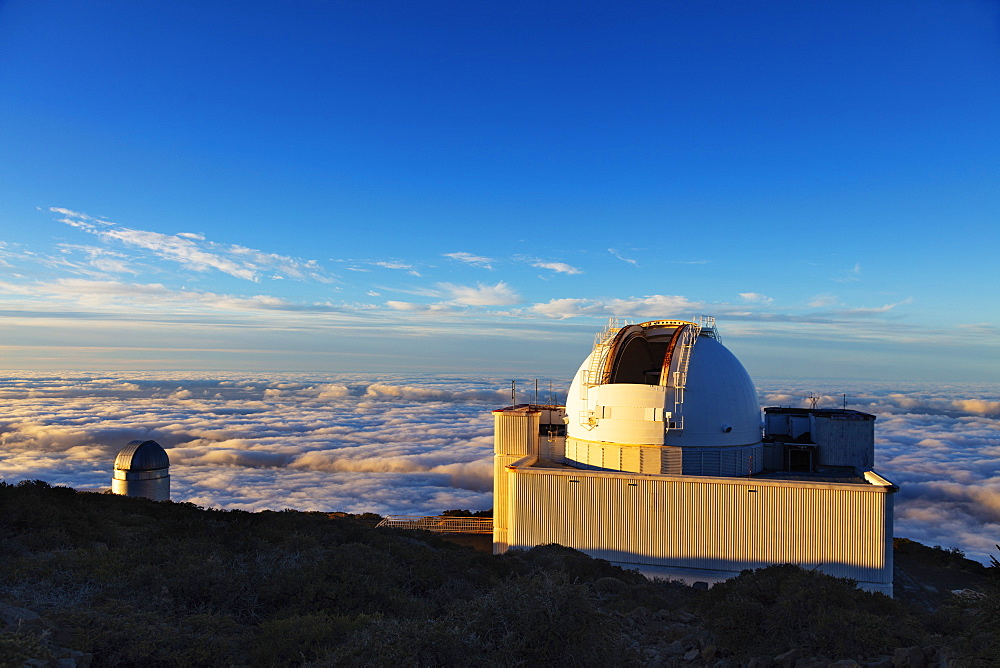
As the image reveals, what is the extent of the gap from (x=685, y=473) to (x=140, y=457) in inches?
708

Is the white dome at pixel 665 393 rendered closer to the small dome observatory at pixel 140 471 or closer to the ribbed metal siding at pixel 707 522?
the ribbed metal siding at pixel 707 522

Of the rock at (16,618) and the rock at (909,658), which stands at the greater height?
the rock at (16,618)

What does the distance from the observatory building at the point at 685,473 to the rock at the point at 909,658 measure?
904 centimetres

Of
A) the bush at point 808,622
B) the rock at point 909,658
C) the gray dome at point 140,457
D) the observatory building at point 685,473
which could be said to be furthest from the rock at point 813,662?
the gray dome at point 140,457

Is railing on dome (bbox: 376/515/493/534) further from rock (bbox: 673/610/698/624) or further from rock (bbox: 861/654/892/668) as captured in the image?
rock (bbox: 861/654/892/668)

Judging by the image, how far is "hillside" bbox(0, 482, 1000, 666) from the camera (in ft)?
20.0

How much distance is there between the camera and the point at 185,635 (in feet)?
20.9

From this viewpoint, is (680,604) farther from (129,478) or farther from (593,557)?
(129,478)

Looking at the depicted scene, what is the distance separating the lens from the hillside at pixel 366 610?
20.0 ft

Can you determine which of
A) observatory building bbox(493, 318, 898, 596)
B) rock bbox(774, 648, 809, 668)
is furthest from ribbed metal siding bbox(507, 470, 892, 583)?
rock bbox(774, 648, 809, 668)

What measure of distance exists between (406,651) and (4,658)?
3.48m

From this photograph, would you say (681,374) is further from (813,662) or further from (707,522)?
(813,662)

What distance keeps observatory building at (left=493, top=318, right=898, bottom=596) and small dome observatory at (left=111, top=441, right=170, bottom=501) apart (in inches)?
461

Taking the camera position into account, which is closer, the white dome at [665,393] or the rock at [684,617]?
the rock at [684,617]
